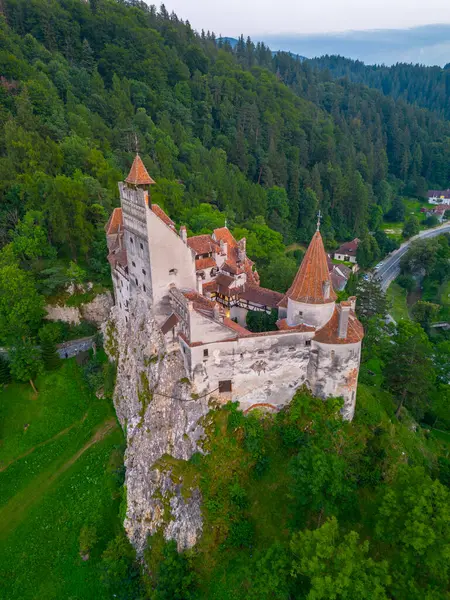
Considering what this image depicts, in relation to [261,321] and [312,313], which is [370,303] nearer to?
[261,321]

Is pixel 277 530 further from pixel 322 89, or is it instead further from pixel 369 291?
pixel 322 89

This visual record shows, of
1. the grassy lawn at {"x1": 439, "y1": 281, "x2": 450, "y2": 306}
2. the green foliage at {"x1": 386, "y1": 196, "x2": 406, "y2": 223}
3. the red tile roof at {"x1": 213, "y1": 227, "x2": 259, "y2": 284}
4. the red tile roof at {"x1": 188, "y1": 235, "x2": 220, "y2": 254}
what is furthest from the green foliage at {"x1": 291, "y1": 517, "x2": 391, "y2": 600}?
the green foliage at {"x1": 386, "y1": 196, "x2": 406, "y2": 223}

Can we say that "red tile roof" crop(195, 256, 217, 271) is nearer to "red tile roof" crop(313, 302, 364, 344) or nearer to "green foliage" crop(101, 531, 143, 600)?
"red tile roof" crop(313, 302, 364, 344)

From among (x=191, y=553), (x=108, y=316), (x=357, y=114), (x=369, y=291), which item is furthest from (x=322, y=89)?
(x=191, y=553)

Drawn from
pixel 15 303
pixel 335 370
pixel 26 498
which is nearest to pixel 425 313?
pixel 335 370

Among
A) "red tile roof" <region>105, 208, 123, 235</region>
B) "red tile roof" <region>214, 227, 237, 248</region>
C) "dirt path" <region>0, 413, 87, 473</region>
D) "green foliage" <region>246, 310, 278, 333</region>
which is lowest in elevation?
"dirt path" <region>0, 413, 87, 473</region>

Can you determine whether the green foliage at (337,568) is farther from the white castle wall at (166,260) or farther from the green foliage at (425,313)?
the green foliage at (425,313)

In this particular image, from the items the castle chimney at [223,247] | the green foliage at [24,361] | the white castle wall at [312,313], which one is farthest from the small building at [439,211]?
the green foliage at [24,361]
